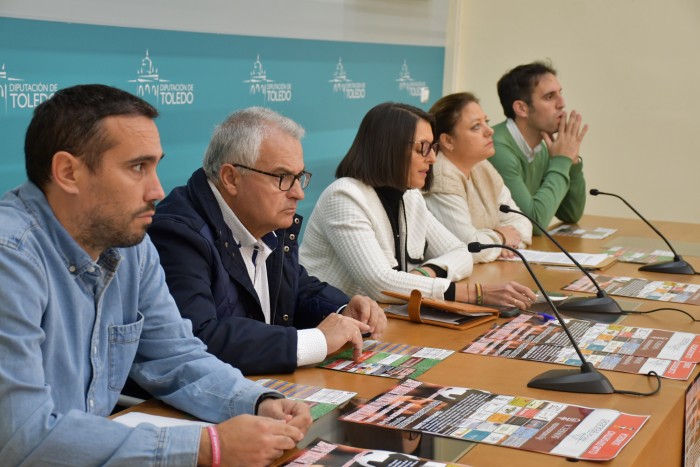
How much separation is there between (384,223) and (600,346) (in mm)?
949

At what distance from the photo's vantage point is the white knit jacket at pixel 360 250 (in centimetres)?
283

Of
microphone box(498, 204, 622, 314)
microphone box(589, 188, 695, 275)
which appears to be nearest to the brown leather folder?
microphone box(498, 204, 622, 314)


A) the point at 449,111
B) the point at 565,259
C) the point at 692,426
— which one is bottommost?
the point at 692,426

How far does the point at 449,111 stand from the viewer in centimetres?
373

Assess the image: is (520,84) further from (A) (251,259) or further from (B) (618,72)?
(A) (251,259)

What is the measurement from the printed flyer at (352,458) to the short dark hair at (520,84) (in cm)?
322

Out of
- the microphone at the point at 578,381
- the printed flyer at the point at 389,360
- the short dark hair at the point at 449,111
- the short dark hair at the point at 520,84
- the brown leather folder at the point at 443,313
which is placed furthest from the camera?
the short dark hair at the point at 520,84

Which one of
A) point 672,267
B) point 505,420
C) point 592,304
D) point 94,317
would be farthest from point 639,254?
point 94,317

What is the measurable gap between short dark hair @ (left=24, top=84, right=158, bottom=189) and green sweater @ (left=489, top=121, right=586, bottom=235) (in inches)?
113

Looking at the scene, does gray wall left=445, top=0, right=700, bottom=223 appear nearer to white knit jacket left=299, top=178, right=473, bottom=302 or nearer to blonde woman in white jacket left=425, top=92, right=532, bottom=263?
blonde woman in white jacket left=425, top=92, right=532, bottom=263

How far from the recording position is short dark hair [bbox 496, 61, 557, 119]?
4.56 metres

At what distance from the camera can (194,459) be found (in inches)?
56.7

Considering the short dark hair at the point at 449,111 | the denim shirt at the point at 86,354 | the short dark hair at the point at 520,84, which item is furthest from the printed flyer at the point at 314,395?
the short dark hair at the point at 520,84

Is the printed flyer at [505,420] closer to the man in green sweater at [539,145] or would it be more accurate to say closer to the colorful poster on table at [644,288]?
the colorful poster on table at [644,288]
